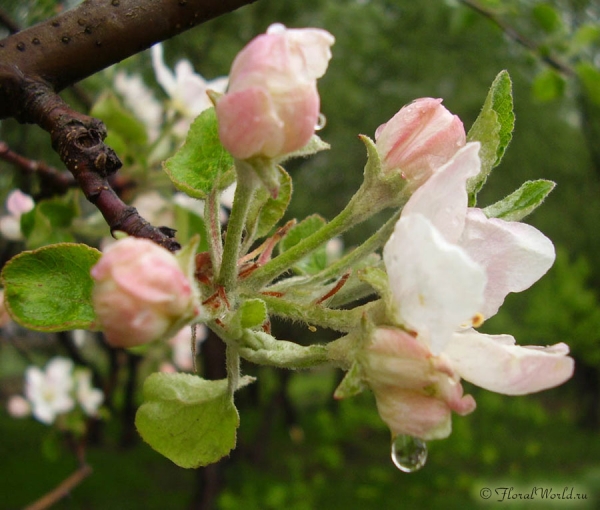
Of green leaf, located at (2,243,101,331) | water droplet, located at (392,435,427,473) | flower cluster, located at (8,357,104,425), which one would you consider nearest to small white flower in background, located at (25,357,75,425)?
flower cluster, located at (8,357,104,425)

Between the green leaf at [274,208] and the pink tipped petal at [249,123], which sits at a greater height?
the pink tipped petal at [249,123]

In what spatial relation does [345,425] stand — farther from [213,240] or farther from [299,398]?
[213,240]

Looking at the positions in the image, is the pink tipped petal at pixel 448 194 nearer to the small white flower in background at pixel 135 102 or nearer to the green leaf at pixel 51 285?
the green leaf at pixel 51 285

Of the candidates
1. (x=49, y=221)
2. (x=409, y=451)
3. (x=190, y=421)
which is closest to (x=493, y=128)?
(x=409, y=451)

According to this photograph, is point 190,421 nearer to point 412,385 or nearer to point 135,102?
point 412,385

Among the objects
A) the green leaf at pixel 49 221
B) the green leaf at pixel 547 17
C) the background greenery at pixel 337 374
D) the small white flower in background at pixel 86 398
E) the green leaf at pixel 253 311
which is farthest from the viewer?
the background greenery at pixel 337 374

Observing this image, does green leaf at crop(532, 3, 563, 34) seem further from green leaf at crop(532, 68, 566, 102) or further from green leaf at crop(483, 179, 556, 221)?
green leaf at crop(483, 179, 556, 221)

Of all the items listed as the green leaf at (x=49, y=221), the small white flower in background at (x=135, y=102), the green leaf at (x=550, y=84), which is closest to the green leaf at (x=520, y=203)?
the green leaf at (x=49, y=221)

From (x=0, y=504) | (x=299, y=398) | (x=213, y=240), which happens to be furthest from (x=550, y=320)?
(x=213, y=240)
